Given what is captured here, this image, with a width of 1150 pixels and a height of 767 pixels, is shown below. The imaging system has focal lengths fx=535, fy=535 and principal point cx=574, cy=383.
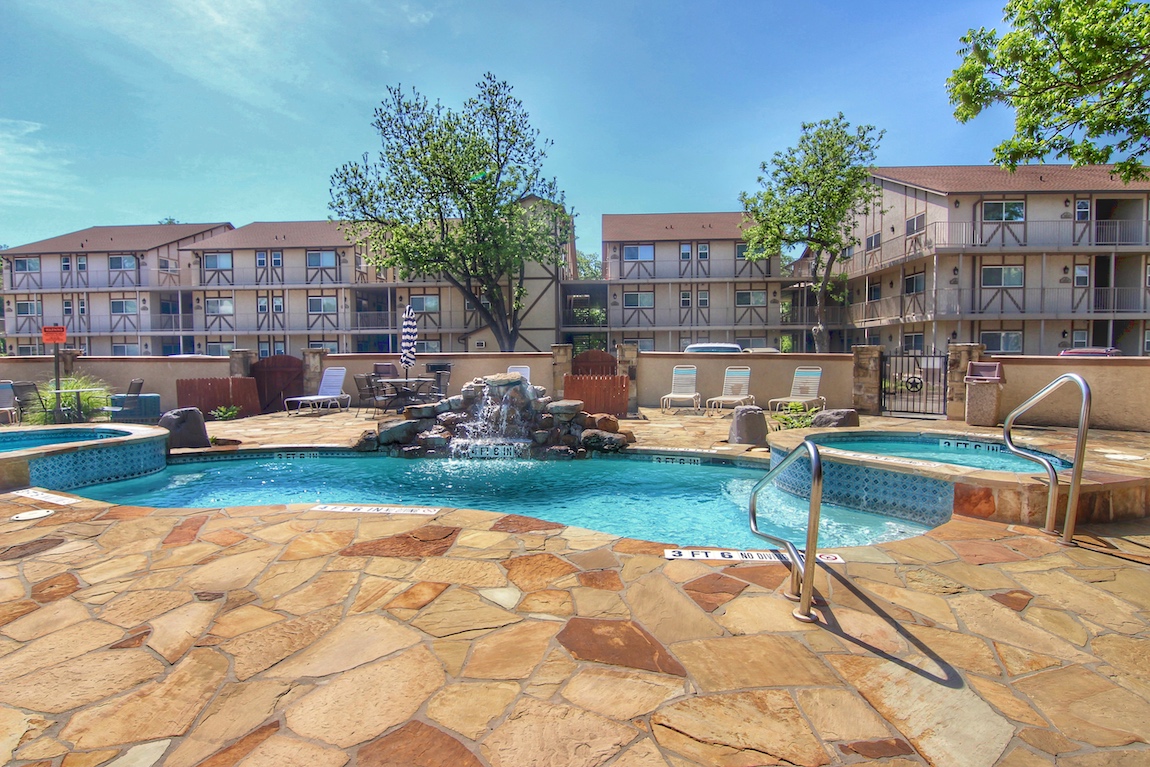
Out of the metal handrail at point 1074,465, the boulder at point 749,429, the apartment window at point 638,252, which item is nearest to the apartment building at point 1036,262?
the apartment window at point 638,252

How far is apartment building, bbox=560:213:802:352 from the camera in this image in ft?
98.7

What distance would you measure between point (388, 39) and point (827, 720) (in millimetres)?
13821

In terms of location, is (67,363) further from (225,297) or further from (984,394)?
(984,394)

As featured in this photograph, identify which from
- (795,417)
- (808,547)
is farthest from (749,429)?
(808,547)

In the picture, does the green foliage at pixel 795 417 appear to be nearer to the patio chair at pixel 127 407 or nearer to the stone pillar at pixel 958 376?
the stone pillar at pixel 958 376

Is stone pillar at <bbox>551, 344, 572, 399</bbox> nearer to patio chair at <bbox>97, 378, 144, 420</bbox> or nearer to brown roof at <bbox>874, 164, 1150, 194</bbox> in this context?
patio chair at <bbox>97, 378, 144, 420</bbox>

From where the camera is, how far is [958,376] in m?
10.4

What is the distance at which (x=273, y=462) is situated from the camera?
922 cm

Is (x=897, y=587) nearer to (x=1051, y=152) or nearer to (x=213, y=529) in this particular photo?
(x=213, y=529)

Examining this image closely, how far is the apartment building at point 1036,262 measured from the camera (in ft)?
73.9

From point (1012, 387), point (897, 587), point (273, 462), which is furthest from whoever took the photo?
point (1012, 387)

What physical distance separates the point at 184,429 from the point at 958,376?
1438cm

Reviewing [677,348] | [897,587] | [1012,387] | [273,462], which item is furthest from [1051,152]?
[677,348]

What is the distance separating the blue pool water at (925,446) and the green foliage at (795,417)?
186 cm
